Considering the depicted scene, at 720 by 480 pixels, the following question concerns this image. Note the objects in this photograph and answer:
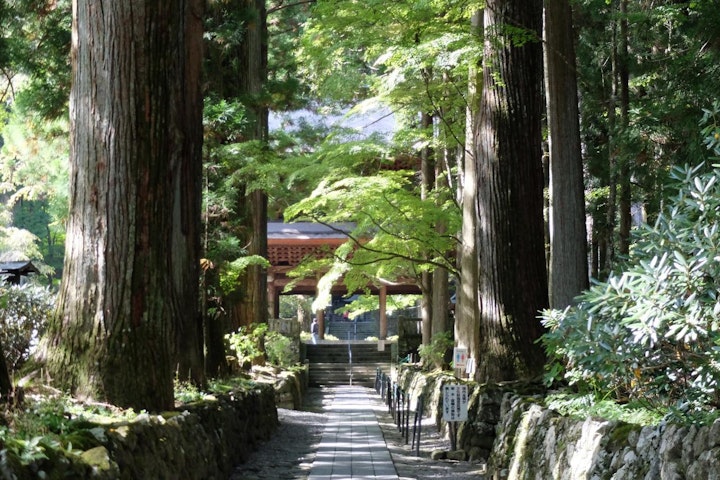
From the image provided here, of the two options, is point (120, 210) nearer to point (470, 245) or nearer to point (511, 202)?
point (511, 202)

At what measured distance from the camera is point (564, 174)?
10352mm

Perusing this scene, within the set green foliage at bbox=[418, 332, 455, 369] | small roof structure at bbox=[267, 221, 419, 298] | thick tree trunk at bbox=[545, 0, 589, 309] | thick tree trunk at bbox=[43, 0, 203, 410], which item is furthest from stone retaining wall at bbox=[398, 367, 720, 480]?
small roof structure at bbox=[267, 221, 419, 298]

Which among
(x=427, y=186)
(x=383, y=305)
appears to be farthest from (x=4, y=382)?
(x=383, y=305)

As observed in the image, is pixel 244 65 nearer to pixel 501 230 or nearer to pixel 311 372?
pixel 501 230

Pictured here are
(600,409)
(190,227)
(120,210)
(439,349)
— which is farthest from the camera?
(439,349)

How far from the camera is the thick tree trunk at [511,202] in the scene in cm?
1149

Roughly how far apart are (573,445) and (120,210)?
3906 mm

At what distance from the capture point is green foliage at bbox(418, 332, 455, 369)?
64.1 feet

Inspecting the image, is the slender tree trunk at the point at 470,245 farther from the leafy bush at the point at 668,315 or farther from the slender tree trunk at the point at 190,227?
the leafy bush at the point at 668,315

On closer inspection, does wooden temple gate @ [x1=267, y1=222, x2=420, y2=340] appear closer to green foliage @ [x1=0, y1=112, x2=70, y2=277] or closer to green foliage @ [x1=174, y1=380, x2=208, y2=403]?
green foliage @ [x1=0, y1=112, x2=70, y2=277]

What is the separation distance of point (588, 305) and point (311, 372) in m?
26.4

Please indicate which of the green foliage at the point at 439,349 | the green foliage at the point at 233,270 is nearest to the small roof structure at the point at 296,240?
the green foliage at the point at 439,349

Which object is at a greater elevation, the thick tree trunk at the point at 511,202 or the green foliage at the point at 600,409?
the thick tree trunk at the point at 511,202

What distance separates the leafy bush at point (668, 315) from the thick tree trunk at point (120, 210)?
10.9 feet
